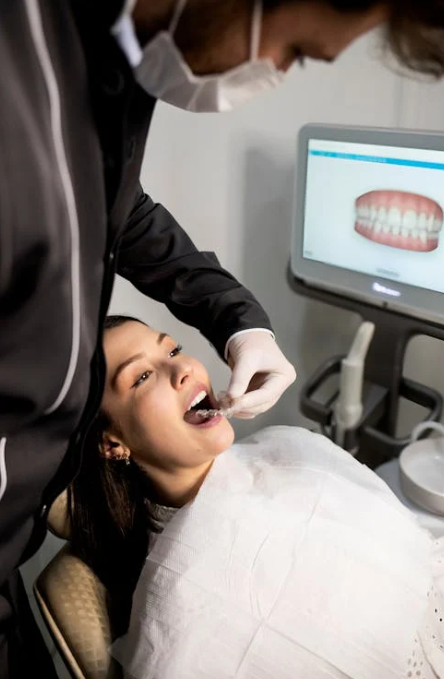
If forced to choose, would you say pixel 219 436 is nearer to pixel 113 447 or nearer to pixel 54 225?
pixel 113 447

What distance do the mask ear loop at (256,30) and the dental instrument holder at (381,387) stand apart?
3.32ft

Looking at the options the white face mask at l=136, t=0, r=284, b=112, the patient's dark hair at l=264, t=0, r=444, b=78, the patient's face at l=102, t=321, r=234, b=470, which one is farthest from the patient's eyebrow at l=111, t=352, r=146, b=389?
the patient's dark hair at l=264, t=0, r=444, b=78

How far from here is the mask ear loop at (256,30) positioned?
0.51 meters

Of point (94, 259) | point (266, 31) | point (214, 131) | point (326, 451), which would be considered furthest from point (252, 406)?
Answer: point (214, 131)

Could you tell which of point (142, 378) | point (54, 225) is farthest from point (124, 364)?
point (54, 225)

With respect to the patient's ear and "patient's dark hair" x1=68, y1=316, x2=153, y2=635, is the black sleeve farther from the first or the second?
the patient's ear

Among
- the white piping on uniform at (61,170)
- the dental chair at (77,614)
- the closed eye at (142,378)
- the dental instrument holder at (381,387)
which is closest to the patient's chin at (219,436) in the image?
the closed eye at (142,378)

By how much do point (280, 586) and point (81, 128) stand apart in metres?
0.77

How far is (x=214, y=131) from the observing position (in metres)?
1.51

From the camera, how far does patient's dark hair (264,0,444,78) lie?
0.50 metres

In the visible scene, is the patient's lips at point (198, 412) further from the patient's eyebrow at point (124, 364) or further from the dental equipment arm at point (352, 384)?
the dental equipment arm at point (352, 384)

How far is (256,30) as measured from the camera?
52 centimetres

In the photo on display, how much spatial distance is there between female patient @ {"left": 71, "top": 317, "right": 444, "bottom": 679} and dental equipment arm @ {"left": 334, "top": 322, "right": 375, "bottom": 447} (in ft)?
1.01

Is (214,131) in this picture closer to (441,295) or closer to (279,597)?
(441,295)
